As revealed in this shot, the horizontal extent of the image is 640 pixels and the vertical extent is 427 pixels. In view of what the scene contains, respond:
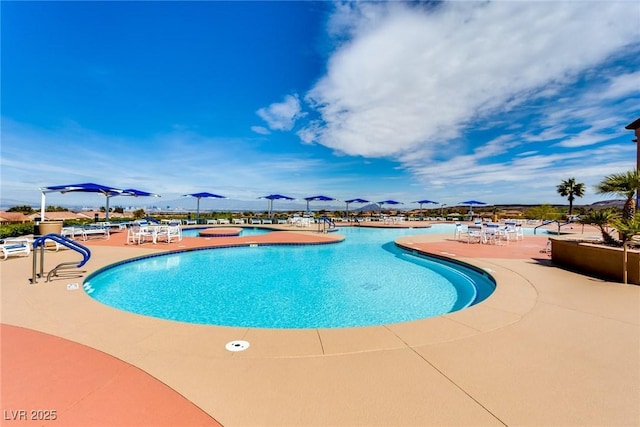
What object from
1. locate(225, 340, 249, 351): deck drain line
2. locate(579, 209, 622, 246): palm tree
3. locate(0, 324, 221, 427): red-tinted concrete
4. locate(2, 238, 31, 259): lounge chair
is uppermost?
locate(579, 209, 622, 246): palm tree

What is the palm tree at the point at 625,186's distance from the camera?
5.61m

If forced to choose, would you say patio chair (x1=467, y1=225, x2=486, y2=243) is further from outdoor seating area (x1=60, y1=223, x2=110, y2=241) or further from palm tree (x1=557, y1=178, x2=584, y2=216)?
palm tree (x1=557, y1=178, x2=584, y2=216)

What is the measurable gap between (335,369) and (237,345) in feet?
3.36

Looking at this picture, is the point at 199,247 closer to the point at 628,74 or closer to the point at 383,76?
the point at 383,76

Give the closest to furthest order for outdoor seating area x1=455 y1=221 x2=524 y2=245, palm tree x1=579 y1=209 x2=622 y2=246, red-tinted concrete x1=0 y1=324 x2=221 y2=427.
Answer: red-tinted concrete x1=0 y1=324 x2=221 y2=427, palm tree x1=579 y1=209 x2=622 y2=246, outdoor seating area x1=455 y1=221 x2=524 y2=245

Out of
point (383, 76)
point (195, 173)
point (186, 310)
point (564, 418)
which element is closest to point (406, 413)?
point (564, 418)

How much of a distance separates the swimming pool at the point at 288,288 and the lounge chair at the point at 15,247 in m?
2.75

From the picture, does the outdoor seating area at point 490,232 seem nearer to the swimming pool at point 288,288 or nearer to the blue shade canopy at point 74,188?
the swimming pool at point 288,288

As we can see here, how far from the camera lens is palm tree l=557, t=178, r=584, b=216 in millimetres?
29781

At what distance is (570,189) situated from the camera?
1187 inches

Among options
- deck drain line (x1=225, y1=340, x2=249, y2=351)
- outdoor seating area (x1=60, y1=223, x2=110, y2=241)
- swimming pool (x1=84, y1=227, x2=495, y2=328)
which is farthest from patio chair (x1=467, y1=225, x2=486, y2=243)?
outdoor seating area (x1=60, y1=223, x2=110, y2=241)

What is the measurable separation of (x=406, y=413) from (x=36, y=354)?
317 centimetres

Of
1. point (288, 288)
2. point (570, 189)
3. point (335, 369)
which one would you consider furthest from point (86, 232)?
point (570, 189)

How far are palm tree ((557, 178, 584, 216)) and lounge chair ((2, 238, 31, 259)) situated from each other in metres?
42.8
